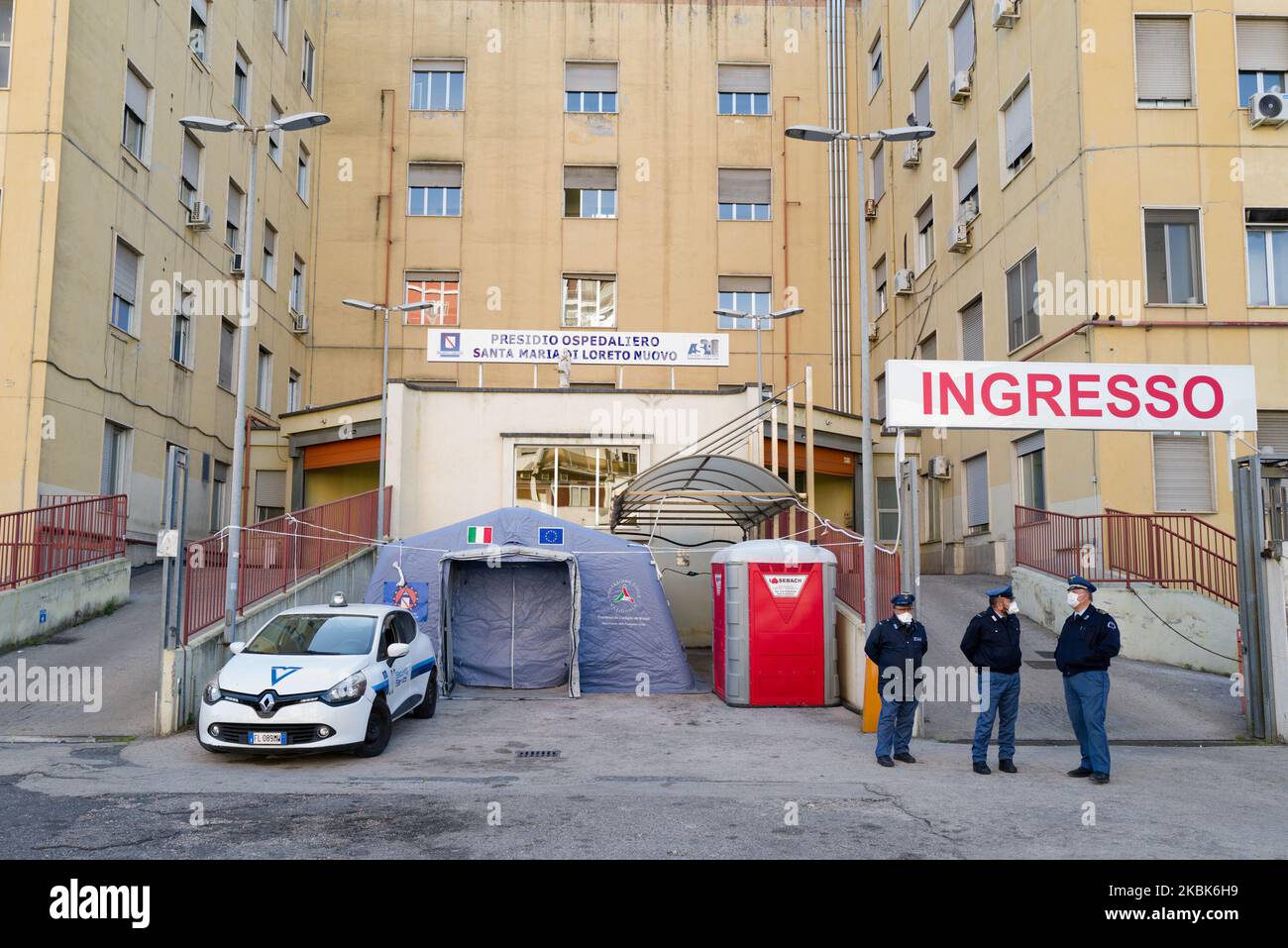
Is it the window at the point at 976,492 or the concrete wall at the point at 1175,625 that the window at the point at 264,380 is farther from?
the concrete wall at the point at 1175,625

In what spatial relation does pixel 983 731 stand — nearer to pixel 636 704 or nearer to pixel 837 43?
pixel 636 704

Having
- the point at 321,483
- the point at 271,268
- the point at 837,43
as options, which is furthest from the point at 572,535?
the point at 837,43

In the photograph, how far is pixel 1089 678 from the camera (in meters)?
9.33

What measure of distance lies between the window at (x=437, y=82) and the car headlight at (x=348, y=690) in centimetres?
2544

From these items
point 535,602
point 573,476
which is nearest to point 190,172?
point 573,476

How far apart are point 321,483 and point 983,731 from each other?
21.4m

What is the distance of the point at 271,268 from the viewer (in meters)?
28.4

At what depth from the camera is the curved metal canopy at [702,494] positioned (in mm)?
15562

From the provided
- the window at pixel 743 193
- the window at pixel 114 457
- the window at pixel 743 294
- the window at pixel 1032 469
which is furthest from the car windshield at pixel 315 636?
the window at pixel 743 193

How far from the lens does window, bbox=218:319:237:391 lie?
82.6ft

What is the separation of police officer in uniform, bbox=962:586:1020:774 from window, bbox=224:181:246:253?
2158 centimetres

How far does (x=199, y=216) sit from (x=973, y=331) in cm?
1728

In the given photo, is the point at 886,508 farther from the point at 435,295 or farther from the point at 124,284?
the point at 124,284
